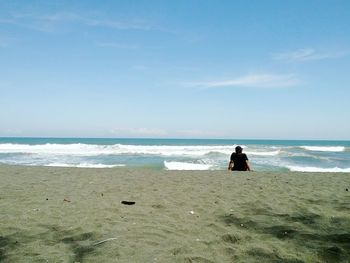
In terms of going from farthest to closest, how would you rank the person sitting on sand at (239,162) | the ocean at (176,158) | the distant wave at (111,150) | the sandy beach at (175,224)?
the distant wave at (111,150) < the ocean at (176,158) < the person sitting on sand at (239,162) < the sandy beach at (175,224)

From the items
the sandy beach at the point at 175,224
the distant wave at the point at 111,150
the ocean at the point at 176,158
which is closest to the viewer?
the sandy beach at the point at 175,224

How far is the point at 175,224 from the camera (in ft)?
16.5

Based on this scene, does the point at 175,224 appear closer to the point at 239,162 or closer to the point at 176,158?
the point at 239,162

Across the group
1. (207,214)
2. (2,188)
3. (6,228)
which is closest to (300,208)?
(207,214)

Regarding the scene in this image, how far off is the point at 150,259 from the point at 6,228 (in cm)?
241

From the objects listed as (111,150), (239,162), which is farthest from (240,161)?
(111,150)

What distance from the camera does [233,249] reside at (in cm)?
Answer: 403

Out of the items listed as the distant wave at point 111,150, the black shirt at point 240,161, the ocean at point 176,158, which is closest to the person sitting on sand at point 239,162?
the black shirt at point 240,161

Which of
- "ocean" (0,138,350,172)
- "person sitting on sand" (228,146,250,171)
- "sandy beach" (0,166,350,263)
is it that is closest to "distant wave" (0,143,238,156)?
"ocean" (0,138,350,172)

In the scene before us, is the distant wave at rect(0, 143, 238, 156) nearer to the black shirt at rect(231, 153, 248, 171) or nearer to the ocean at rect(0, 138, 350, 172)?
the ocean at rect(0, 138, 350, 172)

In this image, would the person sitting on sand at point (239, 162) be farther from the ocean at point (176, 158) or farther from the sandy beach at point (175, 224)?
the ocean at point (176, 158)

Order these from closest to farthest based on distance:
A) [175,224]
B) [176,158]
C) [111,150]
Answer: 1. [175,224]
2. [176,158]
3. [111,150]

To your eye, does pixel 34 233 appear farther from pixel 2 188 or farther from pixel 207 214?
pixel 2 188

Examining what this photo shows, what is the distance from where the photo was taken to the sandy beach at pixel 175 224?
3.87 meters
